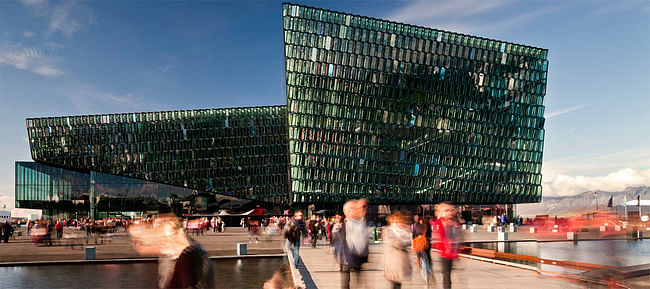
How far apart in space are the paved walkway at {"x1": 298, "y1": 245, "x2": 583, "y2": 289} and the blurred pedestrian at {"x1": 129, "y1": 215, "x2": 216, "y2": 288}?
564cm

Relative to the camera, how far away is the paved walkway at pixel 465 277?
12.5m

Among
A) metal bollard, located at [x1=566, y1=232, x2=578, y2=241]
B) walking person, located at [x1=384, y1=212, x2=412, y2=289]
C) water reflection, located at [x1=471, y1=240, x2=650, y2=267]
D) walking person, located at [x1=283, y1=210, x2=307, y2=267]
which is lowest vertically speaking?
metal bollard, located at [x1=566, y1=232, x2=578, y2=241]

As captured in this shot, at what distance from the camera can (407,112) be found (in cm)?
7950

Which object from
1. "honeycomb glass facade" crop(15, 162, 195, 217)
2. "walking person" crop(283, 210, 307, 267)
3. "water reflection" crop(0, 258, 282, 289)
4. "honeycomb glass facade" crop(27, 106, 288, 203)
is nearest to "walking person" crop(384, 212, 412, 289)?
"water reflection" crop(0, 258, 282, 289)

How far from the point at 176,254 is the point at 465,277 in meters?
10.5

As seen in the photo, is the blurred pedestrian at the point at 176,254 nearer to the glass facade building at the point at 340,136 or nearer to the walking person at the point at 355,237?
the walking person at the point at 355,237

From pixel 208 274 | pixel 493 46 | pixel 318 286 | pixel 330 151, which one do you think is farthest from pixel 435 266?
pixel 493 46

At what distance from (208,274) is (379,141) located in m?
73.6

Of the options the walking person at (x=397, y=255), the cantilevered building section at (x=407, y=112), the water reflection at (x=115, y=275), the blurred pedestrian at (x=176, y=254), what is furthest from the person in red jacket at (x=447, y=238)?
the cantilevered building section at (x=407, y=112)

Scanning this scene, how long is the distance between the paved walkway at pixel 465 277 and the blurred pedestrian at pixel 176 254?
564 centimetres

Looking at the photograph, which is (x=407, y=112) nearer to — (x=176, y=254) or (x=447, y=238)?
(x=447, y=238)

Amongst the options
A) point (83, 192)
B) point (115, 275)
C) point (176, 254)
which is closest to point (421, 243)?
point (176, 254)

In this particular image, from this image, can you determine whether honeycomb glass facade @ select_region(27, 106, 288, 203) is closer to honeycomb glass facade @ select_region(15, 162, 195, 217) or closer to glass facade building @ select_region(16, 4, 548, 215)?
glass facade building @ select_region(16, 4, 548, 215)

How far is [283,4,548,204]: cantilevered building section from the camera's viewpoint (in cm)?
7544
